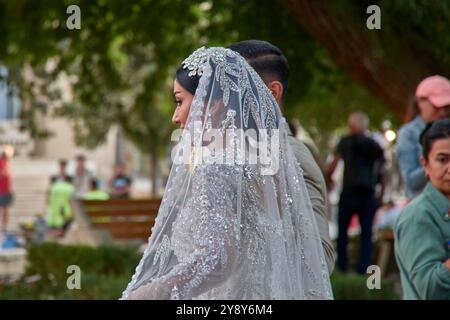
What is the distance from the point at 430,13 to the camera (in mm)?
9648

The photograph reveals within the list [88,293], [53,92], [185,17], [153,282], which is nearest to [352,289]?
[88,293]

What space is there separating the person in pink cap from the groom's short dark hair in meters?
2.79

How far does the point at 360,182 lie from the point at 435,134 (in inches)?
288

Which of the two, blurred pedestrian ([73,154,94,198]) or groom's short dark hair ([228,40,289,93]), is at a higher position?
groom's short dark hair ([228,40,289,93])

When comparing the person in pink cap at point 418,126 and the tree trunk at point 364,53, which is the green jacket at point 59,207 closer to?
the tree trunk at point 364,53

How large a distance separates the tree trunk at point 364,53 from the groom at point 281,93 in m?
5.55

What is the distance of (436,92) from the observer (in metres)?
7.10

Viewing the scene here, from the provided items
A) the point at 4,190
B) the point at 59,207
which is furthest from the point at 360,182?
the point at 4,190

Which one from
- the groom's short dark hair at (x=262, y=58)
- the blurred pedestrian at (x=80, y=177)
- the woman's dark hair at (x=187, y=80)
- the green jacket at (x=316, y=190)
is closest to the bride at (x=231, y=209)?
the woman's dark hair at (x=187, y=80)

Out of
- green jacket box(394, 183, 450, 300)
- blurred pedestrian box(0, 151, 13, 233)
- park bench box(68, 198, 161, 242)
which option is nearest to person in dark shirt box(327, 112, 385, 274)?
park bench box(68, 198, 161, 242)

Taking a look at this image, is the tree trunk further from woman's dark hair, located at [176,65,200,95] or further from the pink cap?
woman's dark hair, located at [176,65,200,95]

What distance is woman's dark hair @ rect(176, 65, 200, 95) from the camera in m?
3.88
